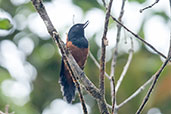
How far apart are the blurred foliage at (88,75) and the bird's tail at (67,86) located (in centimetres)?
148

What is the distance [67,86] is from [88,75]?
70.1 inches

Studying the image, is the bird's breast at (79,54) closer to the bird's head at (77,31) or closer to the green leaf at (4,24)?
the bird's head at (77,31)

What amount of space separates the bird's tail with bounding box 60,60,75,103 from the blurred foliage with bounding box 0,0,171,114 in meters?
1.48

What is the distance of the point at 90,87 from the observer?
6.76 feet

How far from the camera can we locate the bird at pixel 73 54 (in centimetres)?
360

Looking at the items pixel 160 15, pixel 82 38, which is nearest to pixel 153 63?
pixel 160 15

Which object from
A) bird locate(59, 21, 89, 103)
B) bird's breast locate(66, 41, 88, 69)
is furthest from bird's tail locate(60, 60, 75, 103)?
bird's breast locate(66, 41, 88, 69)

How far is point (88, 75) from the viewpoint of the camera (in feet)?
17.9

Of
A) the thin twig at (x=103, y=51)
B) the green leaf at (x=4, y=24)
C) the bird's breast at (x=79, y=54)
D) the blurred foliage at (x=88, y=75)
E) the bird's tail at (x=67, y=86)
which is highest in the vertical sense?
the green leaf at (x=4, y=24)

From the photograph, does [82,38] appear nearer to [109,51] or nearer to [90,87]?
[109,51]

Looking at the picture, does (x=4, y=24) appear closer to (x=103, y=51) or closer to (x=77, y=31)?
(x=103, y=51)

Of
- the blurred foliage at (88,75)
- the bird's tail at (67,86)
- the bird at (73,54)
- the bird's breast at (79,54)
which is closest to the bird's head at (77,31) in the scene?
the bird at (73,54)

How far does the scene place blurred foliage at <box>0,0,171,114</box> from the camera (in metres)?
5.26

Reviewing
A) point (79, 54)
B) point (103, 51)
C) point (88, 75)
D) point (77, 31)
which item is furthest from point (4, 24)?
point (88, 75)
